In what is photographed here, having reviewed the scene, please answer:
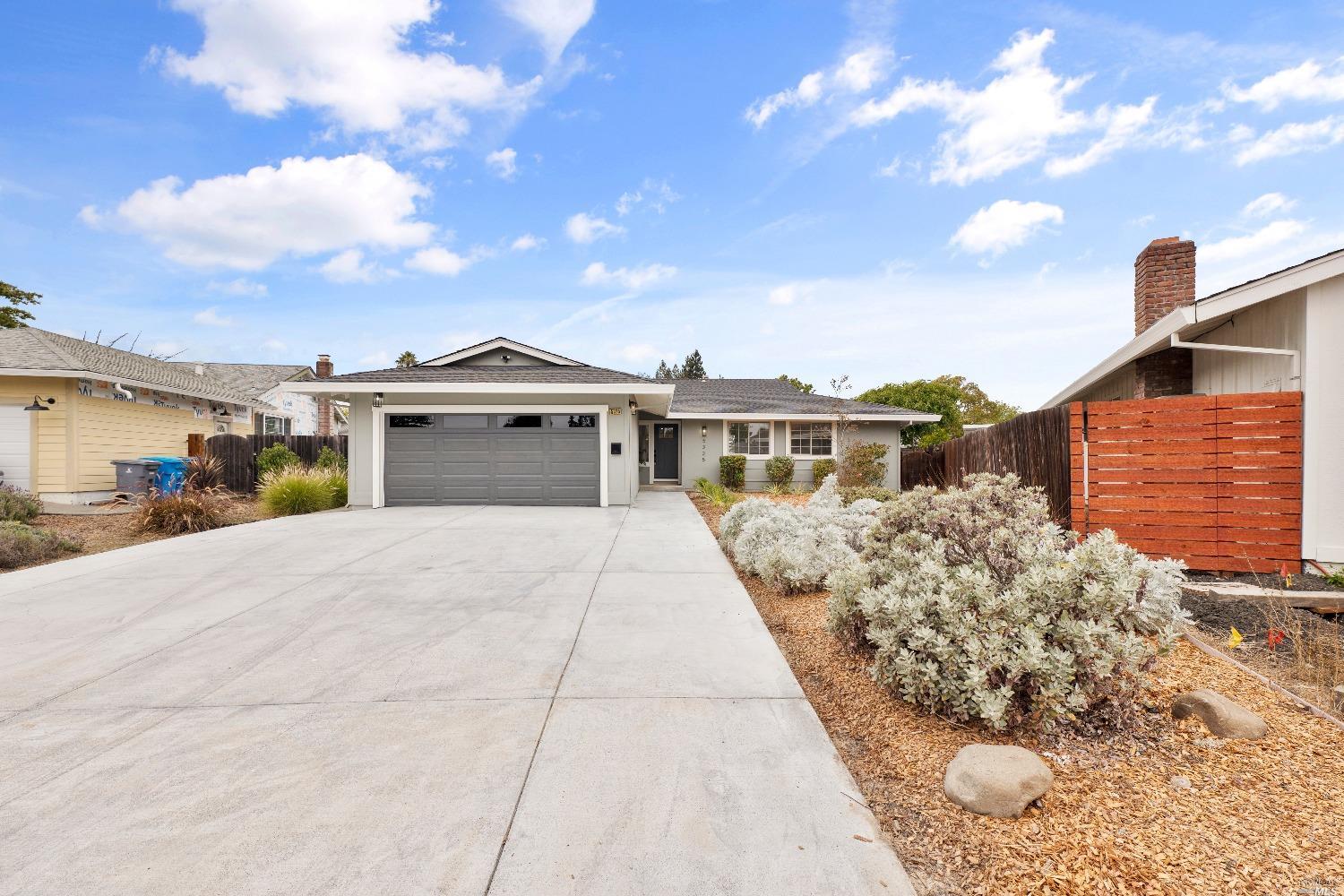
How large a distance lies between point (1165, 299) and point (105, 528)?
17.4m

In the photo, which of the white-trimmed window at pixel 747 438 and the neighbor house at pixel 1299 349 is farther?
the white-trimmed window at pixel 747 438

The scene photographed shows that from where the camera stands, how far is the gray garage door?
12.5 metres

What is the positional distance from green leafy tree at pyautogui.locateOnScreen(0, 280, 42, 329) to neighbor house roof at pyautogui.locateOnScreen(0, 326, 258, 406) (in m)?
12.7

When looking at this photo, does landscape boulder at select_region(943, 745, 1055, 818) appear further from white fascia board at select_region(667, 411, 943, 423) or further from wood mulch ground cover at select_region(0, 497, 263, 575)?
white fascia board at select_region(667, 411, 943, 423)

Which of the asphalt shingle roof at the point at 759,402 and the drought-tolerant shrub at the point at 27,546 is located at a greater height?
the asphalt shingle roof at the point at 759,402

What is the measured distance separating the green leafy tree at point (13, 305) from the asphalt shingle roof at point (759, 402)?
90.8 feet

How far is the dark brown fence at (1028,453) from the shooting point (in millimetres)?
6699

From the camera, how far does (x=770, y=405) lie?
1812 centimetres

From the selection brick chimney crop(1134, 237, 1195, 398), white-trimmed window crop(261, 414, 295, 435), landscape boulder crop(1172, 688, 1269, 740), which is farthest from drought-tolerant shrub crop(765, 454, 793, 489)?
white-trimmed window crop(261, 414, 295, 435)

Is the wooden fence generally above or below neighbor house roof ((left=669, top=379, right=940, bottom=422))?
below

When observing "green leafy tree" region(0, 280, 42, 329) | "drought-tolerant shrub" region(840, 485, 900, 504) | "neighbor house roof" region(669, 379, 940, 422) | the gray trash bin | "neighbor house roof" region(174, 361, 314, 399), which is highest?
"green leafy tree" region(0, 280, 42, 329)

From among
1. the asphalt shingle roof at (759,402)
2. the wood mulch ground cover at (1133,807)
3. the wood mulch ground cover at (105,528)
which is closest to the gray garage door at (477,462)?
the wood mulch ground cover at (105,528)

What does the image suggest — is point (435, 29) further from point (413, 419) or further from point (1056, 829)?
point (1056, 829)

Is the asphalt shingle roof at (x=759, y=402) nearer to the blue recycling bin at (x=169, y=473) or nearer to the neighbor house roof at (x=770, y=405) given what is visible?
the neighbor house roof at (x=770, y=405)
